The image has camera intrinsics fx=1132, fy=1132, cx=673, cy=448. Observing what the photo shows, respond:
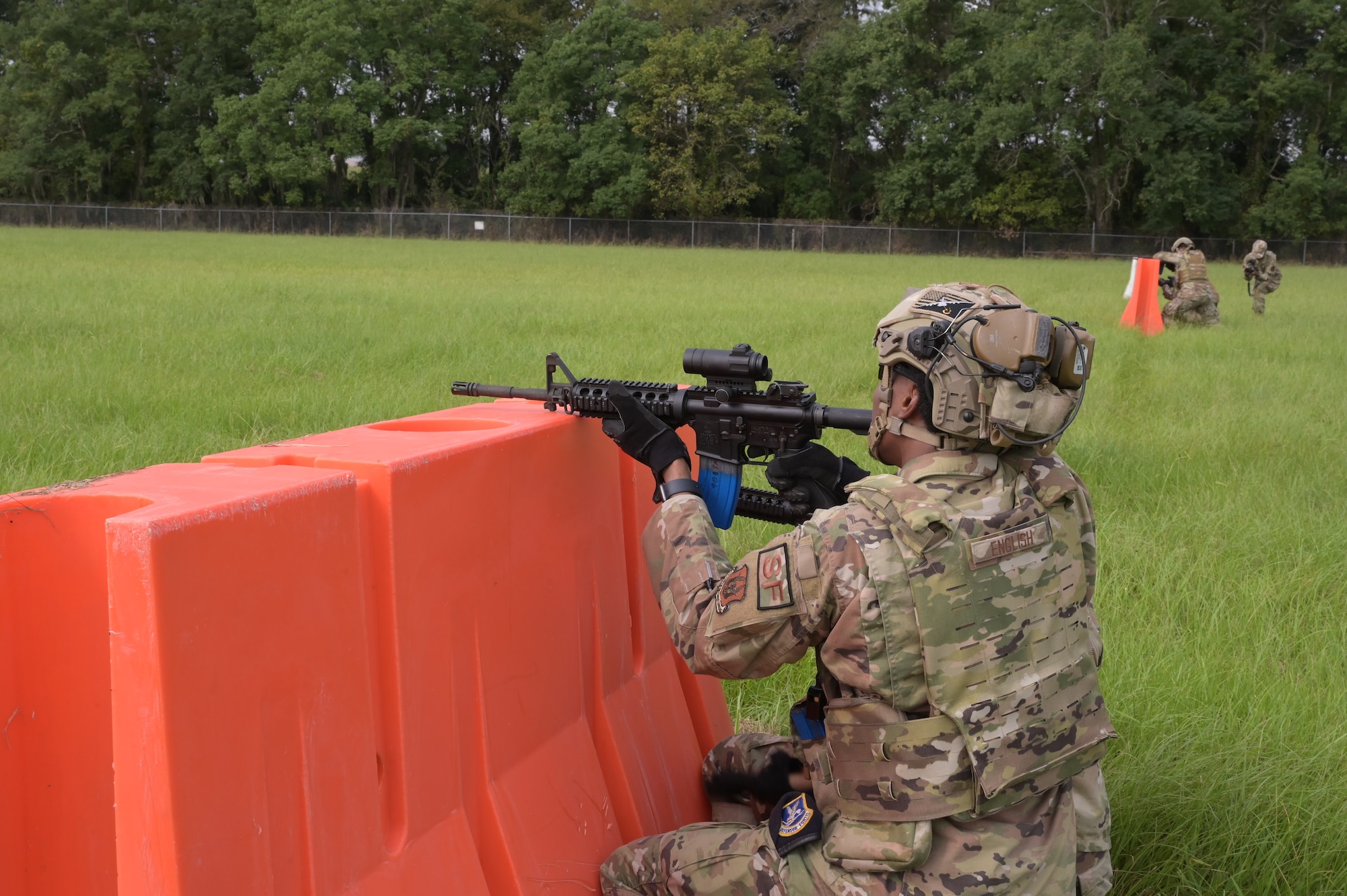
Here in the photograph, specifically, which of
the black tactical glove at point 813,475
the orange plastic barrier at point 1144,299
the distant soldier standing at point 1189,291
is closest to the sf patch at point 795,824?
the black tactical glove at point 813,475

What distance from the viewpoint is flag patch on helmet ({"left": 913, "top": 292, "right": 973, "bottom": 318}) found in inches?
88.0

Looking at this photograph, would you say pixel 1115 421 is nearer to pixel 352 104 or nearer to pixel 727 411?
pixel 727 411

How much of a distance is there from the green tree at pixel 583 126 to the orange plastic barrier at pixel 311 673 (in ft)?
152

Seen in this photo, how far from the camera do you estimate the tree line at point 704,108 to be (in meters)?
43.3

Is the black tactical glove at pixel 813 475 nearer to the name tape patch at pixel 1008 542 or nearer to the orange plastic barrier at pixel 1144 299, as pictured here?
the name tape patch at pixel 1008 542

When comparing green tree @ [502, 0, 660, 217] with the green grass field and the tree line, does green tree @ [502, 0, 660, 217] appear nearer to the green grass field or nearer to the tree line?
the tree line

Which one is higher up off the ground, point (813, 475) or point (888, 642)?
point (813, 475)

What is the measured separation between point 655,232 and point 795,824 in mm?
44304

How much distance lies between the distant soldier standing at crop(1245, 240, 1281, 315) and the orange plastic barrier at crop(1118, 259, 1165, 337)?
2599mm

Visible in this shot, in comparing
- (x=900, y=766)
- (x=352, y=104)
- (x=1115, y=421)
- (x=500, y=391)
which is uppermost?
(x=352, y=104)

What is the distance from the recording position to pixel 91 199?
53688 mm

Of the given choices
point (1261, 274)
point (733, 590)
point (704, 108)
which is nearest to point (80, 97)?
point (704, 108)

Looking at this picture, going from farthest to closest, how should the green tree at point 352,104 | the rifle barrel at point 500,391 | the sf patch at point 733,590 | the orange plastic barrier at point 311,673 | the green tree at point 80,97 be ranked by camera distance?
the green tree at point 80,97, the green tree at point 352,104, the rifle barrel at point 500,391, the sf patch at point 733,590, the orange plastic barrier at point 311,673

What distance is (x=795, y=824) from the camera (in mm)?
2285
